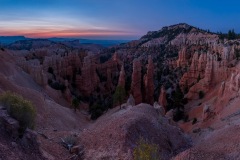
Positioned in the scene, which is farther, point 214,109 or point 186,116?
point 186,116

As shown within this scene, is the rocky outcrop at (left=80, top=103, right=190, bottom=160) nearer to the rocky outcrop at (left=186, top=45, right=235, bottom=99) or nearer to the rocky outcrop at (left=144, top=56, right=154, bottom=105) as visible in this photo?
the rocky outcrop at (left=186, top=45, right=235, bottom=99)

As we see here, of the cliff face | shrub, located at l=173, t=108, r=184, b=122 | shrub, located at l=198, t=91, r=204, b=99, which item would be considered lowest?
shrub, located at l=173, t=108, r=184, b=122

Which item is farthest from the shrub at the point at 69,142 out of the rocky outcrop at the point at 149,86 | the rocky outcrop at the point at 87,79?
the rocky outcrop at the point at 87,79

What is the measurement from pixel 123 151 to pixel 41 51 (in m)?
68.7

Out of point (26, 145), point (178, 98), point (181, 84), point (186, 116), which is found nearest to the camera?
point (26, 145)

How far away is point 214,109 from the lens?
149 ft

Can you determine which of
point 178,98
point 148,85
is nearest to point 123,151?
point 178,98

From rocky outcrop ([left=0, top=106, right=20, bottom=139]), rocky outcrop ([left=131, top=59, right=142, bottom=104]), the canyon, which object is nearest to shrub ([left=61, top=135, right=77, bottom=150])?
the canyon

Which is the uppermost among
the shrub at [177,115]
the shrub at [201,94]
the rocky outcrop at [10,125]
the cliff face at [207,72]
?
the rocky outcrop at [10,125]

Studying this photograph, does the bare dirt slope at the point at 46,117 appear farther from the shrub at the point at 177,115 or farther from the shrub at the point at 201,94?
the shrub at the point at 201,94

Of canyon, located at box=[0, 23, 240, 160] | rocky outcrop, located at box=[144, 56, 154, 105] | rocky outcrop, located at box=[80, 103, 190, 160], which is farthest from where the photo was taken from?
rocky outcrop, located at box=[144, 56, 154, 105]

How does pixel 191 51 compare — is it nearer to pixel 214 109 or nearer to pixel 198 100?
pixel 198 100

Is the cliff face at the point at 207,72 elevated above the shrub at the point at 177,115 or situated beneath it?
elevated above

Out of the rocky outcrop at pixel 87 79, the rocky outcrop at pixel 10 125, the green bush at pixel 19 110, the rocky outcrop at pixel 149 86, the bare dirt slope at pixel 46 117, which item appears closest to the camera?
the rocky outcrop at pixel 10 125
